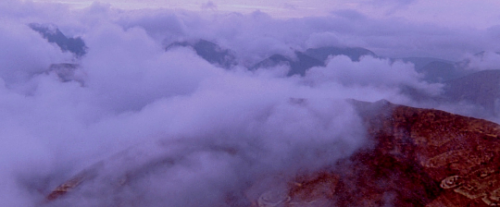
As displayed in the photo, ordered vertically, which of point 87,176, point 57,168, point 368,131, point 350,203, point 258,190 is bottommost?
point 350,203

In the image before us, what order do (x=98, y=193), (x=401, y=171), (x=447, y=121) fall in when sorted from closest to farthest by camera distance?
(x=401, y=171)
(x=447, y=121)
(x=98, y=193)

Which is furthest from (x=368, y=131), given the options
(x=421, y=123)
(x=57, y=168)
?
(x=57, y=168)

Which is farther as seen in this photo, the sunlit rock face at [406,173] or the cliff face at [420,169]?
the sunlit rock face at [406,173]

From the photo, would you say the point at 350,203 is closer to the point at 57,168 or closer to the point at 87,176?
the point at 87,176

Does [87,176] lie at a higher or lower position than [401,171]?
higher

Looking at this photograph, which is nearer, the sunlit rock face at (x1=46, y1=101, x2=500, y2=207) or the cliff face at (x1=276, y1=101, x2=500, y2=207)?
the cliff face at (x1=276, y1=101, x2=500, y2=207)

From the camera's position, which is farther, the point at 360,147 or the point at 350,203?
the point at 360,147

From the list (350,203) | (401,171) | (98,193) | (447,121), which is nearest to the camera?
(350,203)

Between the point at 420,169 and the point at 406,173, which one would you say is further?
the point at 406,173
